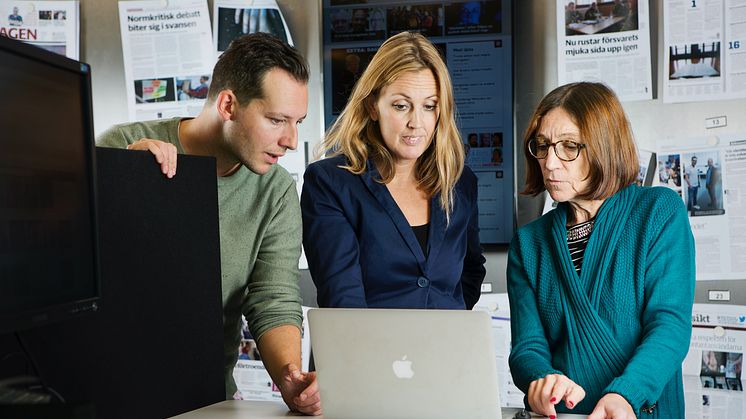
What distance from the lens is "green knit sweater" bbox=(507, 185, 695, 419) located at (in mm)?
1505

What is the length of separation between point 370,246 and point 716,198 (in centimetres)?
125

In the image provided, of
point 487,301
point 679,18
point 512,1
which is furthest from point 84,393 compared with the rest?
point 679,18

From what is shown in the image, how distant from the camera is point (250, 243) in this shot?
70.5 inches

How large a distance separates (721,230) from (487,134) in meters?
0.78

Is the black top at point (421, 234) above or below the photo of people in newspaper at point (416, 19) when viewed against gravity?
below

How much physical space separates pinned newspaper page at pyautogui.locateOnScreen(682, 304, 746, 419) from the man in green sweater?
1397mm

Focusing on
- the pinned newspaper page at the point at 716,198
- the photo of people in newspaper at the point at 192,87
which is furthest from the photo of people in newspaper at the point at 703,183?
the photo of people in newspaper at the point at 192,87

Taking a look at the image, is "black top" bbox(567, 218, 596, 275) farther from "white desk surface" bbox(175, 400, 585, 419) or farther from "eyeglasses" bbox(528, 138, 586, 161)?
"white desk surface" bbox(175, 400, 585, 419)

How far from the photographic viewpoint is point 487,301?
277 centimetres

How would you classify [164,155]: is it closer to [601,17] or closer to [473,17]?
[473,17]

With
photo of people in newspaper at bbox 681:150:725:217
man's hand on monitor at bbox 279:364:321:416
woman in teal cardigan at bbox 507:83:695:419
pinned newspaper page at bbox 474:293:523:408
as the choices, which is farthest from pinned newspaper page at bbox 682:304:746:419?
man's hand on monitor at bbox 279:364:321:416

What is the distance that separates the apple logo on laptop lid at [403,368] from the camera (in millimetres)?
1210

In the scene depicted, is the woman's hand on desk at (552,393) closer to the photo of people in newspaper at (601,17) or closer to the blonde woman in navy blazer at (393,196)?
the blonde woman in navy blazer at (393,196)

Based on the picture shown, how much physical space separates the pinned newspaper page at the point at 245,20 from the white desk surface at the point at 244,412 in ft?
5.48
